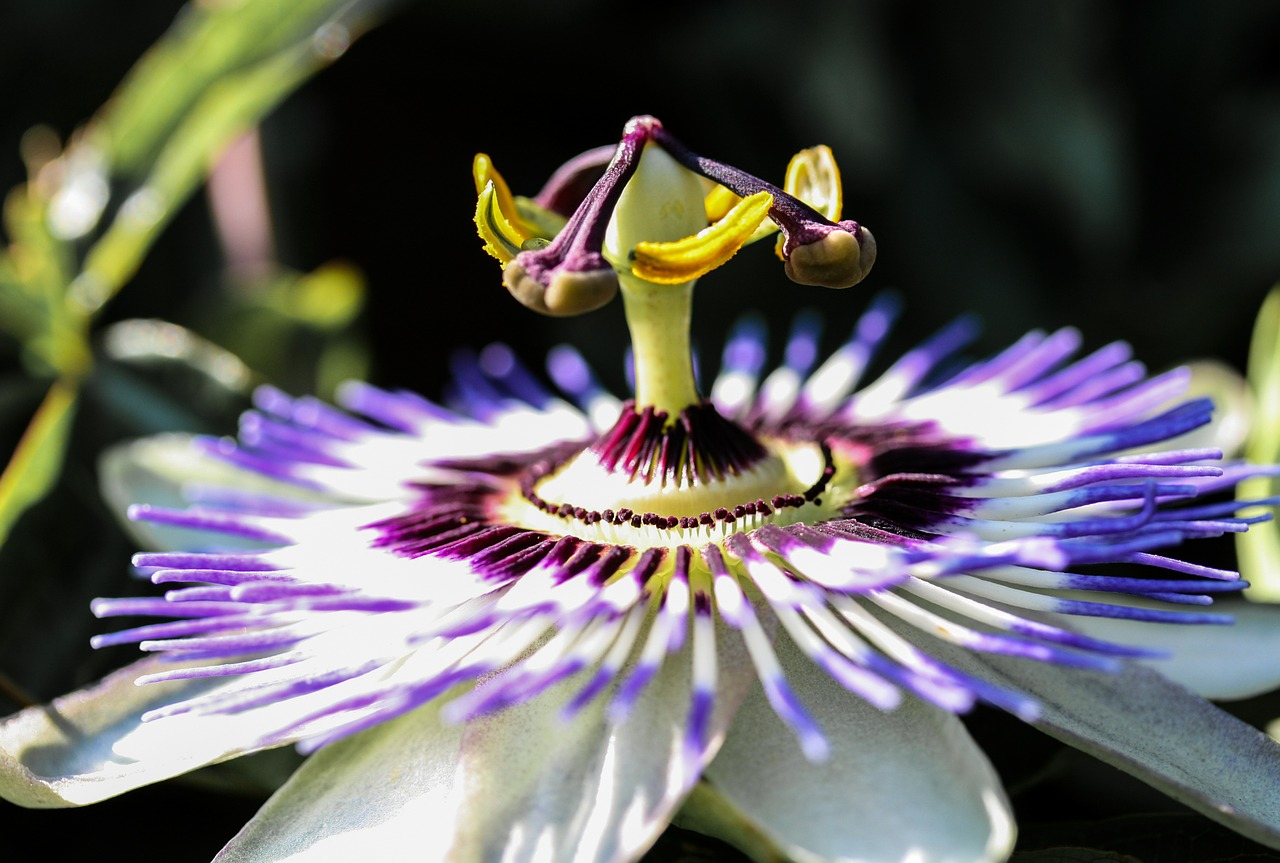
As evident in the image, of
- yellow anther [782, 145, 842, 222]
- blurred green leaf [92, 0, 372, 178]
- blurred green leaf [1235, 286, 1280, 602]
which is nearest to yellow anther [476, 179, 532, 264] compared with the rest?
yellow anther [782, 145, 842, 222]

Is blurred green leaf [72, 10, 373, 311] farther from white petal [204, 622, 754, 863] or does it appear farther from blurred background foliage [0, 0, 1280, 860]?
white petal [204, 622, 754, 863]

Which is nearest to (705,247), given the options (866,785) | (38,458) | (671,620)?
(671,620)

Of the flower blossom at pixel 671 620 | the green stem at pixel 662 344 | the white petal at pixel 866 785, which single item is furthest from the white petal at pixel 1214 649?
the green stem at pixel 662 344

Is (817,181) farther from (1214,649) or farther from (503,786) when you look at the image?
(503,786)

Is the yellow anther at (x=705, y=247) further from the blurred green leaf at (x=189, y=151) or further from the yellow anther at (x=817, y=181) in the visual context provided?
the blurred green leaf at (x=189, y=151)

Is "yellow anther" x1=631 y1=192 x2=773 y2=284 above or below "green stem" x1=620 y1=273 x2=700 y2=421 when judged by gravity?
above

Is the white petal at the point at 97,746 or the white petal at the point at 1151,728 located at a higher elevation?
the white petal at the point at 97,746

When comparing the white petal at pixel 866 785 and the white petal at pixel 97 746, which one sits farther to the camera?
the white petal at pixel 97 746
